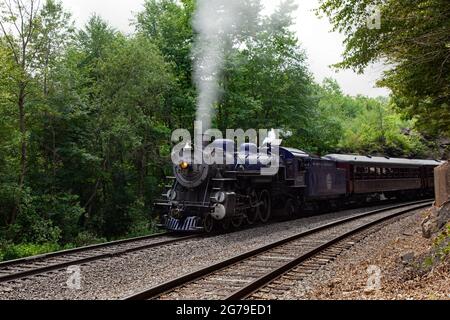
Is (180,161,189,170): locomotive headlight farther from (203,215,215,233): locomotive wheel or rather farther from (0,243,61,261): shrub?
(0,243,61,261): shrub

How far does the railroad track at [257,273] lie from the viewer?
659cm

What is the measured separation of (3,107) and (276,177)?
988 cm

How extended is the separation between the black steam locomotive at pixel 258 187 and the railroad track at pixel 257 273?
3.08 m

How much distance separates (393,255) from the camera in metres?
9.14

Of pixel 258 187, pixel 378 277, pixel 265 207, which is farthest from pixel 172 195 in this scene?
pixel 378 277

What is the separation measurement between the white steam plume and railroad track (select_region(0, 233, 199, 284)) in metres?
9.02

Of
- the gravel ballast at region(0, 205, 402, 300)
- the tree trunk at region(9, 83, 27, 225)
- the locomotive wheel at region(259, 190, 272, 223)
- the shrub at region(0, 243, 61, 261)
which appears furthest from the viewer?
the locomotive wheel at region(259, 190, 272, 223)

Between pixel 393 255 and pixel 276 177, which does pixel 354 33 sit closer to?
pixel 393 255

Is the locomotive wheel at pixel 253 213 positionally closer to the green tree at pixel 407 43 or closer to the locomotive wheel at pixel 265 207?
the locomotive wheel at pixel 265 207

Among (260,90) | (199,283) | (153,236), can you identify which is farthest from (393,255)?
(260,90)

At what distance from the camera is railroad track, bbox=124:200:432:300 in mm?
6586

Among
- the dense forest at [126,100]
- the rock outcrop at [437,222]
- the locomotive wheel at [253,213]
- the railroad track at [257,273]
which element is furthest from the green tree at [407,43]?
the locomotive wheel at [253,213]

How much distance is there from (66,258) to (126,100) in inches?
367

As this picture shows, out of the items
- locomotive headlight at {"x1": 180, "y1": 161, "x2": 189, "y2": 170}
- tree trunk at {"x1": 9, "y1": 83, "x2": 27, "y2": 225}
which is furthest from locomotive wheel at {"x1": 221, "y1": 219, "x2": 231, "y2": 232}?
tree trunk at {"x1": 9, "y1": 83, "x2": 27, "y2": 225}
